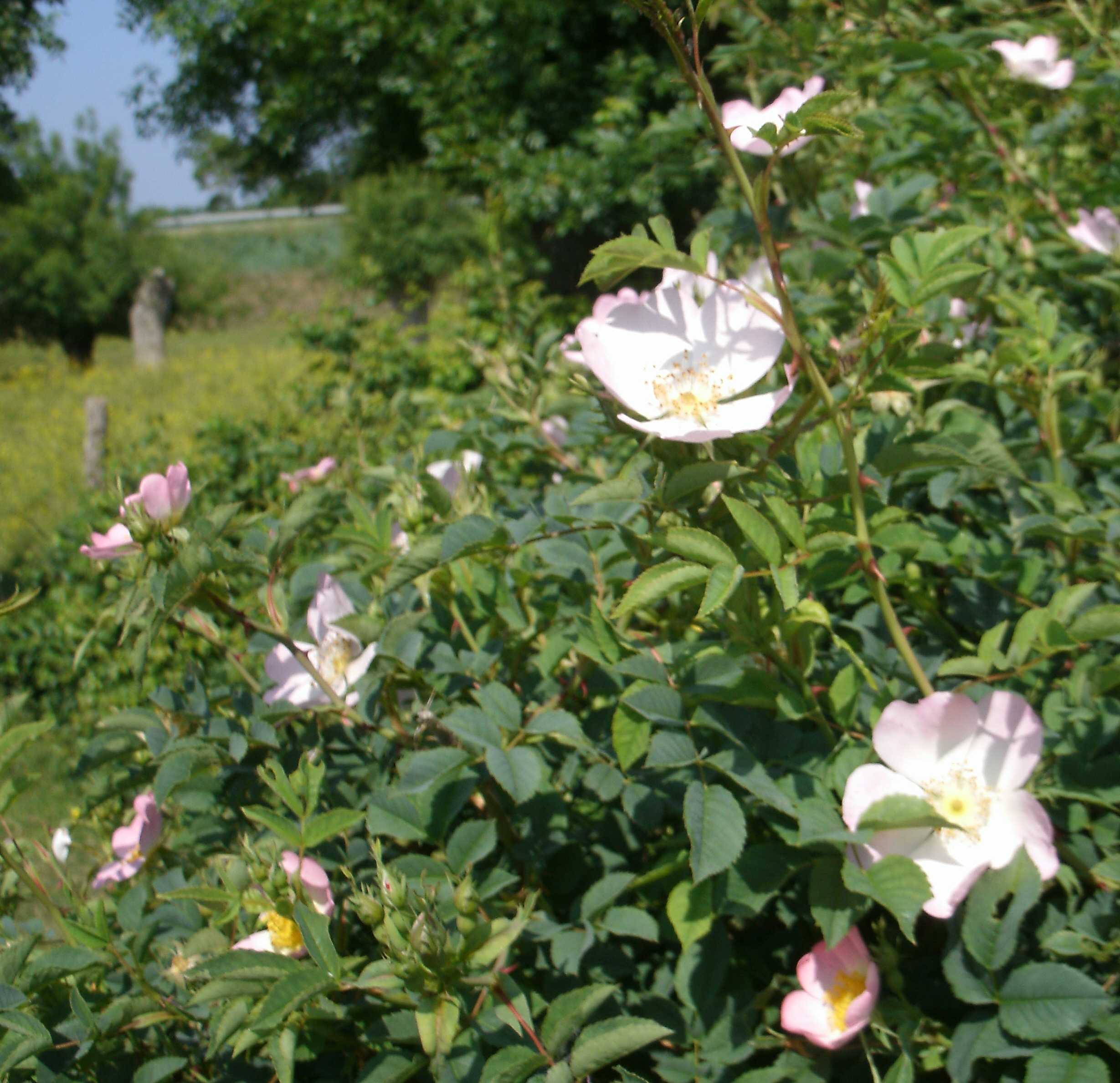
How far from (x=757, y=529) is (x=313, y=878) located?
43cm

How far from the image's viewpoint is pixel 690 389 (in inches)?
23.9

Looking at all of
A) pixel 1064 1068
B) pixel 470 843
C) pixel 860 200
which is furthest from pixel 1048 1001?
pixel 860 200

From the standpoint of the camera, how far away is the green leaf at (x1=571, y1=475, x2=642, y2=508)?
569 mm

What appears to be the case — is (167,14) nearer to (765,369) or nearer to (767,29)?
(767,29)

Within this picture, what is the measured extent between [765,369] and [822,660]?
11.3 inches

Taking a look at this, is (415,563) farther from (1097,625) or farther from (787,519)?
(1097,625)

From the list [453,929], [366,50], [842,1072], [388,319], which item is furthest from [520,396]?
[366,50]

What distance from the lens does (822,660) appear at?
764mm

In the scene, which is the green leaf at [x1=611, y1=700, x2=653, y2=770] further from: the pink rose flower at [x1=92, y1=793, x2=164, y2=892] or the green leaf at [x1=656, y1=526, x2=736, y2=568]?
the pink rose flower at [x1=92, y1=793, x2=164, y2=892]

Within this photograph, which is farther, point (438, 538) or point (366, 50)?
point (366, 50)

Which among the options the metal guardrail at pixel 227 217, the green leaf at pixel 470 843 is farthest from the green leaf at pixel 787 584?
the metal guardrail at pixel 227 217

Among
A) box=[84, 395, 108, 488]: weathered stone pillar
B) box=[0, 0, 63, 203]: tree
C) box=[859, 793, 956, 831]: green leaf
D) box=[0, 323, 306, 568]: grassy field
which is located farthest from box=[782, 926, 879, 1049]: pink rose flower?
box=[0, 0, 63, 203]: tree

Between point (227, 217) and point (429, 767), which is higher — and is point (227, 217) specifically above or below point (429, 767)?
below

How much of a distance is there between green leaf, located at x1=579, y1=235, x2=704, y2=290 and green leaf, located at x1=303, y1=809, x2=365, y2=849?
0.43 metres
